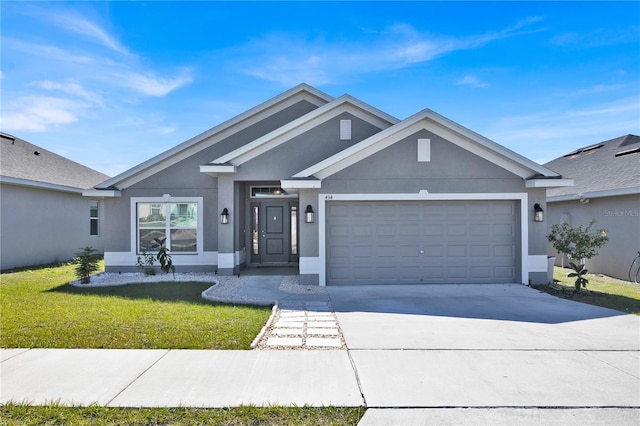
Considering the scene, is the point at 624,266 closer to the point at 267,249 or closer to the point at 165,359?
the point at 267,249

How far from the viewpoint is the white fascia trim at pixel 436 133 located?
9.80m

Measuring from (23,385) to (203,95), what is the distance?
14.2 metres

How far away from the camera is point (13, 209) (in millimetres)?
13383

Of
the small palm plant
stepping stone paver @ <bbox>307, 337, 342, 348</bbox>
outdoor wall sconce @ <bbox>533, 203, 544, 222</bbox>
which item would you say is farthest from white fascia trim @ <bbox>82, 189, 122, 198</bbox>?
outdoor wall sconce @ <bbox>533, 203, 544, 222</bbox>

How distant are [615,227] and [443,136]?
6.69 metres

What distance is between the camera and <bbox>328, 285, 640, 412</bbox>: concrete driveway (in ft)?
12.5

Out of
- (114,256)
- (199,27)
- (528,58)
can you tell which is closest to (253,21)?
(199,27)

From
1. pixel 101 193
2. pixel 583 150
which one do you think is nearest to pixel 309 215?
pixel 101 193

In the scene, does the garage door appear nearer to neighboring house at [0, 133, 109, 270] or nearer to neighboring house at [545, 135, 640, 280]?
neighboring house at [545, 135, 640, 280]

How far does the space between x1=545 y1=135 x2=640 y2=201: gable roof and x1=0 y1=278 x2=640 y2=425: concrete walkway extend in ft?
24.2

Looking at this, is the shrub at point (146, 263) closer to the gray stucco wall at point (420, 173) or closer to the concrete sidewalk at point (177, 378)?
the gray stucco wall at point (420, 173)

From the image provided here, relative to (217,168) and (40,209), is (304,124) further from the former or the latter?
(40,209)

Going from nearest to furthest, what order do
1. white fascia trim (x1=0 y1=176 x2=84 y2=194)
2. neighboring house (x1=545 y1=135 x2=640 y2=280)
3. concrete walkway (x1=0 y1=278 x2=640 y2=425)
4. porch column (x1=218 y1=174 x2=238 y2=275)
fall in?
1. concrete walkway (x1=0 y1=278 x2=640 y2=425)
2. neighboring house (x1=545 y1=135 x2=640 y2=280)
3. porch column (x1=218 y1=174 x2=238 y2=275)
4. white fascia trim (x1=0 y1=176 x2=84 y2=194)

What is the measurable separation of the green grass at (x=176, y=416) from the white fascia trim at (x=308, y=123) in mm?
8473
